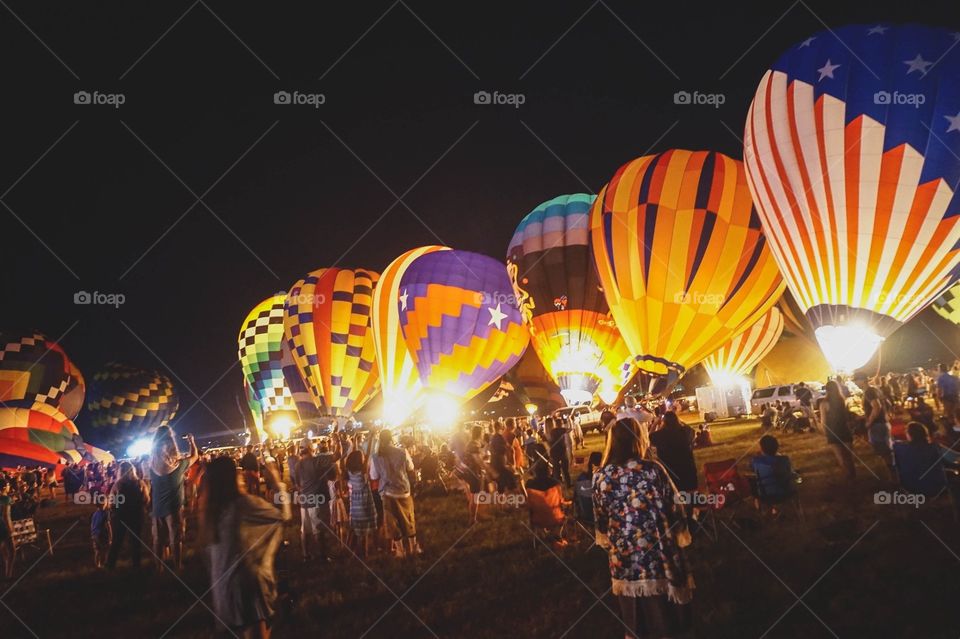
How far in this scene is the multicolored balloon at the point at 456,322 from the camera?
694 inches

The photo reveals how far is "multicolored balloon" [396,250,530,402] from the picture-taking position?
17.6 m

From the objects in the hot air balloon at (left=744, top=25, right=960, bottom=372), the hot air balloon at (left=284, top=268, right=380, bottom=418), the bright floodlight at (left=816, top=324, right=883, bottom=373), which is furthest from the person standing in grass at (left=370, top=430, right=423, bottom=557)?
the hot air balloon at (left=284, top=268, right=380, bottom=418)

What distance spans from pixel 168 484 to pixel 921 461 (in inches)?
333

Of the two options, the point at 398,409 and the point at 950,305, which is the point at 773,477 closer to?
the point at 398,409

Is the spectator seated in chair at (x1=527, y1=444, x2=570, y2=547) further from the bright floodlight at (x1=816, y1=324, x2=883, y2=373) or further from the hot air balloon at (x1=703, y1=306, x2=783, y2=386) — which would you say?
the hot air balloon at (x1=703, y1=306, x2=783, y2=386)

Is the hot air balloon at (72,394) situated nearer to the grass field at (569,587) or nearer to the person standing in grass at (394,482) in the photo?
the grass field at (569,587)

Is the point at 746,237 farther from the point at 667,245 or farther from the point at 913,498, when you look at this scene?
the point at 913,498

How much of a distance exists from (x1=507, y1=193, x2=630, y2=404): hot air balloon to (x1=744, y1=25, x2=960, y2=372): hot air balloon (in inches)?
211

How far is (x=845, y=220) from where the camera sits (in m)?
10.1

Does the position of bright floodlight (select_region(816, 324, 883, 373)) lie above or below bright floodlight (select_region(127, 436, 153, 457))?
above

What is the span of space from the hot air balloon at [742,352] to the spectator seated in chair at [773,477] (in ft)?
56.2

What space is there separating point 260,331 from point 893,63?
962 inches

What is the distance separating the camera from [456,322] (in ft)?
57.9

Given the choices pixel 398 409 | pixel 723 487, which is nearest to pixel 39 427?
pixel 398 409
